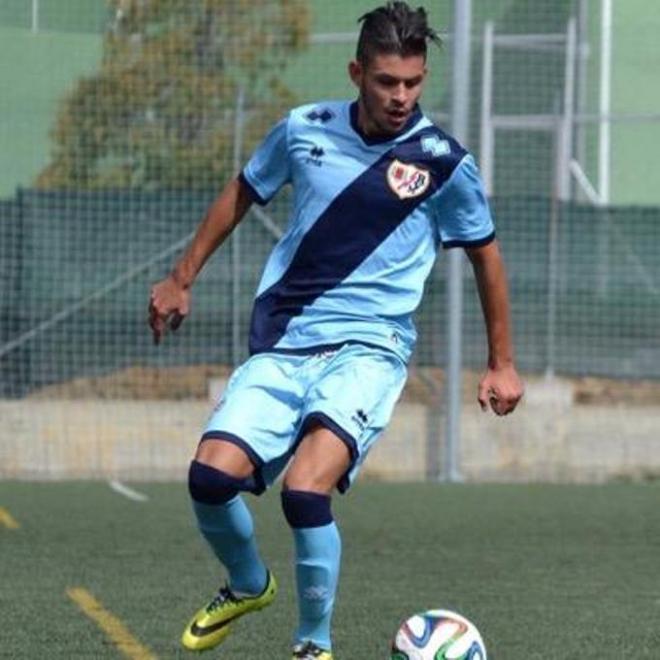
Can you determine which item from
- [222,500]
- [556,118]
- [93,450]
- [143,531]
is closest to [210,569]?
[143,531]

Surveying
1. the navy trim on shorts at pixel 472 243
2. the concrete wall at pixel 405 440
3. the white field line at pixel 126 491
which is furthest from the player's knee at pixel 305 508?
the concrete wall at pixel 405 440

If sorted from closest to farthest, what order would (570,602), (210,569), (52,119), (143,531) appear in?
(570,602) → (210,569) → (143,531) → (52,119)

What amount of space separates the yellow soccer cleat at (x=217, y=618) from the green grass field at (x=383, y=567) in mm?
432

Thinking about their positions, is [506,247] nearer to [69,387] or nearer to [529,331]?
[529,331]

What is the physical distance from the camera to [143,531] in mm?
12047

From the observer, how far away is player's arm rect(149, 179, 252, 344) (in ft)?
23.3

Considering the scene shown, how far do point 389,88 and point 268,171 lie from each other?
1.85ft

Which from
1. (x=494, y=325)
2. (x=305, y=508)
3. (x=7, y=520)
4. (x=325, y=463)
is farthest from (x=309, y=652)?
(x=7, y=520)

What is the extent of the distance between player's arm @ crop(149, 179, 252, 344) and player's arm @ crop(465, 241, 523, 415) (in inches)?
28.3

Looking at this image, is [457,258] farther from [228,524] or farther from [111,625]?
[228,524]

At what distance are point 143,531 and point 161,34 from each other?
4.44m

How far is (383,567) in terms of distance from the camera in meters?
10.5

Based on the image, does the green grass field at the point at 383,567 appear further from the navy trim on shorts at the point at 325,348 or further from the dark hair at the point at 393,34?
the dark hair at the point at 393,34

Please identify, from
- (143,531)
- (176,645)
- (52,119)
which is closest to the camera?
(176,645)
